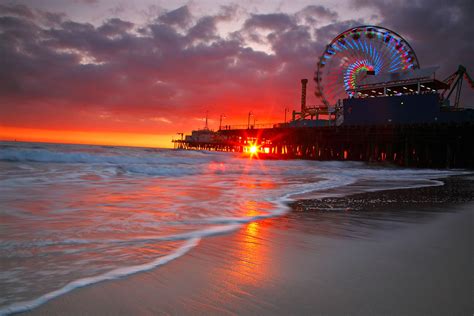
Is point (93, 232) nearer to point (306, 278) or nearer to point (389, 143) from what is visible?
point (306, 278)

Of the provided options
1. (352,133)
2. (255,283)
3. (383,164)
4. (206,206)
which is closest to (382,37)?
(352,133)

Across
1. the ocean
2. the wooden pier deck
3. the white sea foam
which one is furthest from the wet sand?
the wooden pier deck

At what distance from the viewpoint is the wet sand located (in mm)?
1774

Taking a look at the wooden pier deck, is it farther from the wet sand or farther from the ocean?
the wet sand

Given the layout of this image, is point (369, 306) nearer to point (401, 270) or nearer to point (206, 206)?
point (401, 270)

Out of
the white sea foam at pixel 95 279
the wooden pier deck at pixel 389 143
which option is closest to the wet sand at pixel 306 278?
the white sea foam at pixel 95 279

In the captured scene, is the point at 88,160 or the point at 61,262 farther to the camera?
the point at 88,160

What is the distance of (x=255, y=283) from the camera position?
2.11 meters

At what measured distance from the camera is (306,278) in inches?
88.4

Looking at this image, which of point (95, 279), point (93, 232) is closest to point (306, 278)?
point (95, 279)

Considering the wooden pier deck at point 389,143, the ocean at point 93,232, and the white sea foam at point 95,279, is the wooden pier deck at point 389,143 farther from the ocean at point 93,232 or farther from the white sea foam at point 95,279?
the white sea foam at point 95,279

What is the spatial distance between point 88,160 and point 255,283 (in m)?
20.1

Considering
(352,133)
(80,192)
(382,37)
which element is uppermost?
(382,37)

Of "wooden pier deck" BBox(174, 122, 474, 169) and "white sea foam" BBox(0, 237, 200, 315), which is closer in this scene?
"white sea foam" BBox(0, 237, 200, 315)
